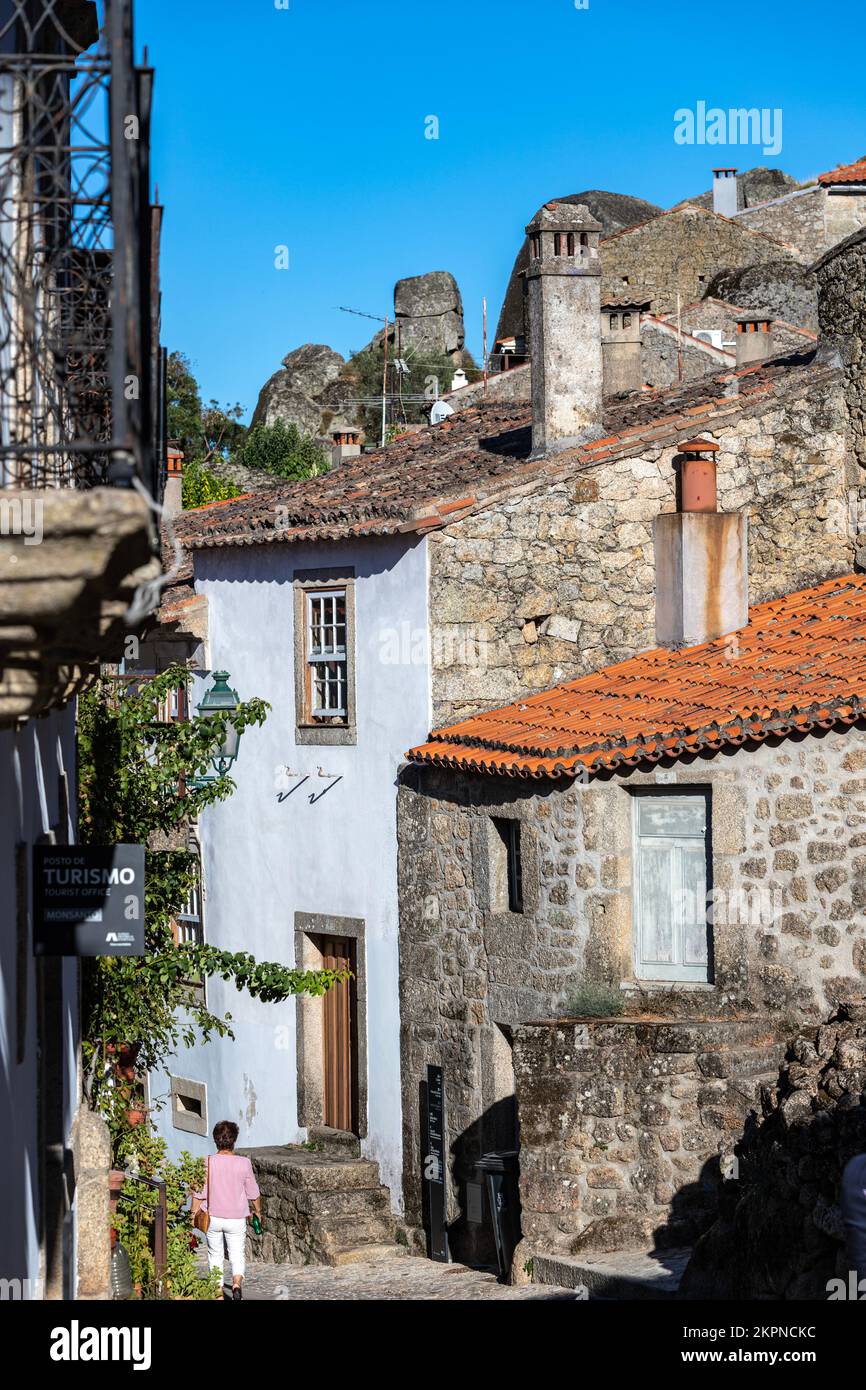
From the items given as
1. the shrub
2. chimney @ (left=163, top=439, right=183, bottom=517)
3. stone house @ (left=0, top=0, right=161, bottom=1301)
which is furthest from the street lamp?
chimney @ (left=163, top=439, right=183, bottom=517)

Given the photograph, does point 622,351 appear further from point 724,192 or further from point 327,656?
point 724,192

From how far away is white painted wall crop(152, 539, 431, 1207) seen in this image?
17016 mm

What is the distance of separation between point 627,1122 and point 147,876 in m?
3.79

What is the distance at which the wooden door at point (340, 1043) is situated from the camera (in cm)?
1805

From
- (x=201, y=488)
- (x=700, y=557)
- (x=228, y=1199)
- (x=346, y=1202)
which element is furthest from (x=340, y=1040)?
(x=201, y=488)

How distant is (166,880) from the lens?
13164 millimetres

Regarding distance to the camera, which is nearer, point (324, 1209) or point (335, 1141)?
point (324, 1209)

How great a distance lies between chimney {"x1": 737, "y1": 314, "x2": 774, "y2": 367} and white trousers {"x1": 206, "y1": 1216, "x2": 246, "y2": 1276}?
13969 millimetres

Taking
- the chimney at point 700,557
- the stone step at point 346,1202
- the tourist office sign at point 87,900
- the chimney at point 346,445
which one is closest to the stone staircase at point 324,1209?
the stone step at point 346,1202

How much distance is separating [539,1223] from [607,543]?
19.0 feet

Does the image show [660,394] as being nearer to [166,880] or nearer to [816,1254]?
[166,880]

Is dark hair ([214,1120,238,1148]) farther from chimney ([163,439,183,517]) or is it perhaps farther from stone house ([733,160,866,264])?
stone house ([733,160,866,264])

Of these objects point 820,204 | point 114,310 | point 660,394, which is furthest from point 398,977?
point 820,204

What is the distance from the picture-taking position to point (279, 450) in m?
43.2
